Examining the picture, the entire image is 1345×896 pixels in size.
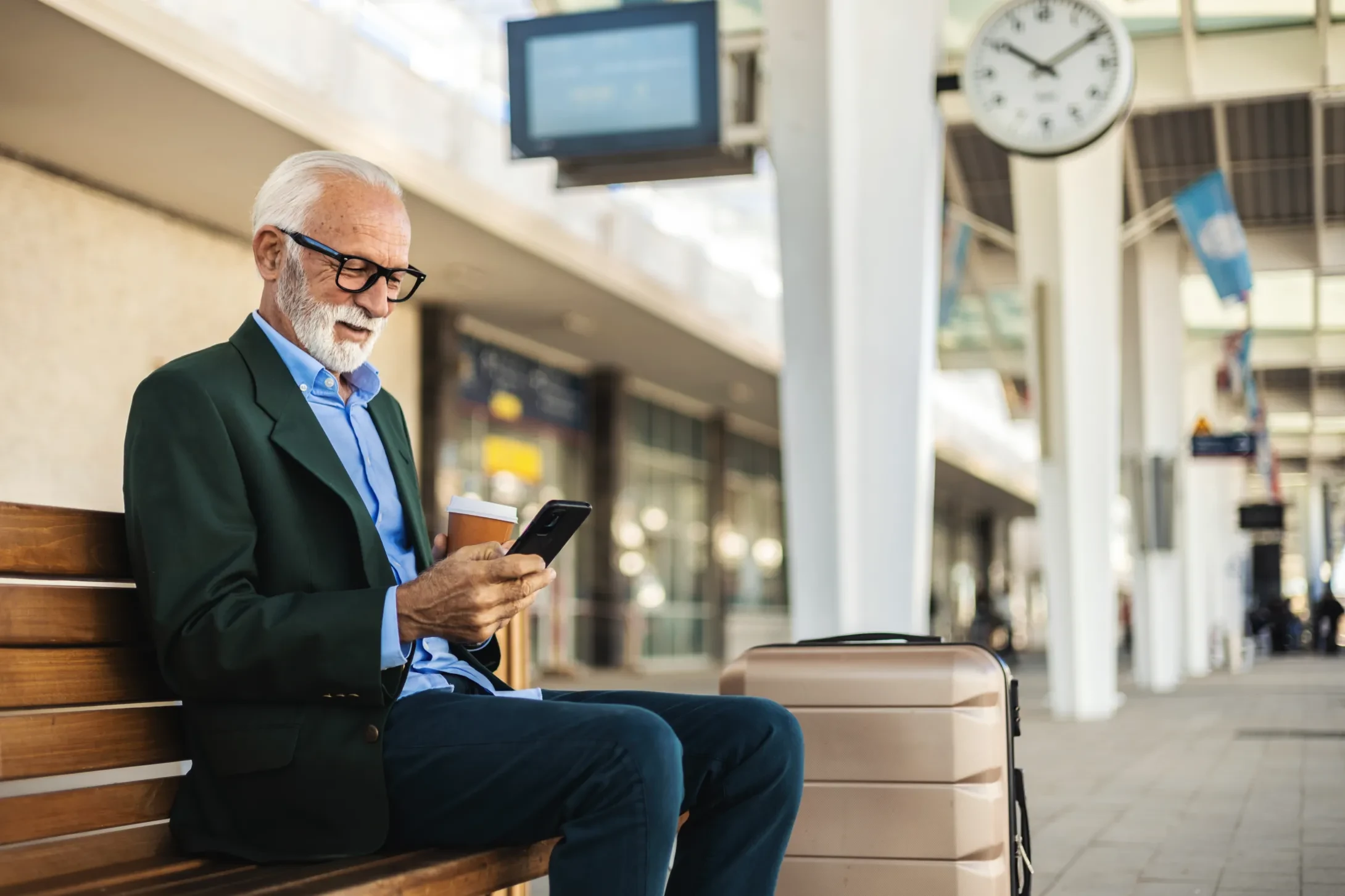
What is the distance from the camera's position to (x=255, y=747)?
7.06 feet

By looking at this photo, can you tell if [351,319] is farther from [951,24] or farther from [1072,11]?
[951,24]

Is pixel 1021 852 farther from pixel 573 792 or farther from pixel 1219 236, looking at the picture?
pixel 1219 236

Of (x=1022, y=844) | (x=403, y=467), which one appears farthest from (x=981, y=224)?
(x=403, y=467)

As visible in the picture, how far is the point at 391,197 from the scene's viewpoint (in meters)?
2.55

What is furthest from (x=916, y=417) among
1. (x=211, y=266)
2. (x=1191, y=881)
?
(x=211, y=266)

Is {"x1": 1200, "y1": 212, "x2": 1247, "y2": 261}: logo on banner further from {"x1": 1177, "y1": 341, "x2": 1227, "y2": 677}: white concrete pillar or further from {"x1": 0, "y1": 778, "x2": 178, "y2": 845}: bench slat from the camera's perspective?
{"x1": 0, "y1": 778, "x2": 178, "y2": 845}: bench slat

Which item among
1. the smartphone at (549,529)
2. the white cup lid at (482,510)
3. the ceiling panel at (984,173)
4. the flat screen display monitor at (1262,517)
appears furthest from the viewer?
the flat screen display monitor at (1262,517)

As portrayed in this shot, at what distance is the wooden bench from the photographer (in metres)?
2.10

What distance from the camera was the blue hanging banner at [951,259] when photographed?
15.1 metres

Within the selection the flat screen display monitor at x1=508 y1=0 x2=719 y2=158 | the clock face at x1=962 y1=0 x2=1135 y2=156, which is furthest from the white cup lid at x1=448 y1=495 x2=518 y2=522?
the clock face at x1=962 y1=0 x2=1135 y2=156

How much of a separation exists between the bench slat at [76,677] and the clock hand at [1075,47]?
7116 mm

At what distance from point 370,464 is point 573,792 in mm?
699

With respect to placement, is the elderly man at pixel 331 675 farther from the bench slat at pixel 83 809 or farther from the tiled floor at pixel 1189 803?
the tiled floor at pixel 1189 803

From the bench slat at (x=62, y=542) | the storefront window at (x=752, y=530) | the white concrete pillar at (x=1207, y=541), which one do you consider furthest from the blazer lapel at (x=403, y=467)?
the storefront window at (x=752, y=530)
